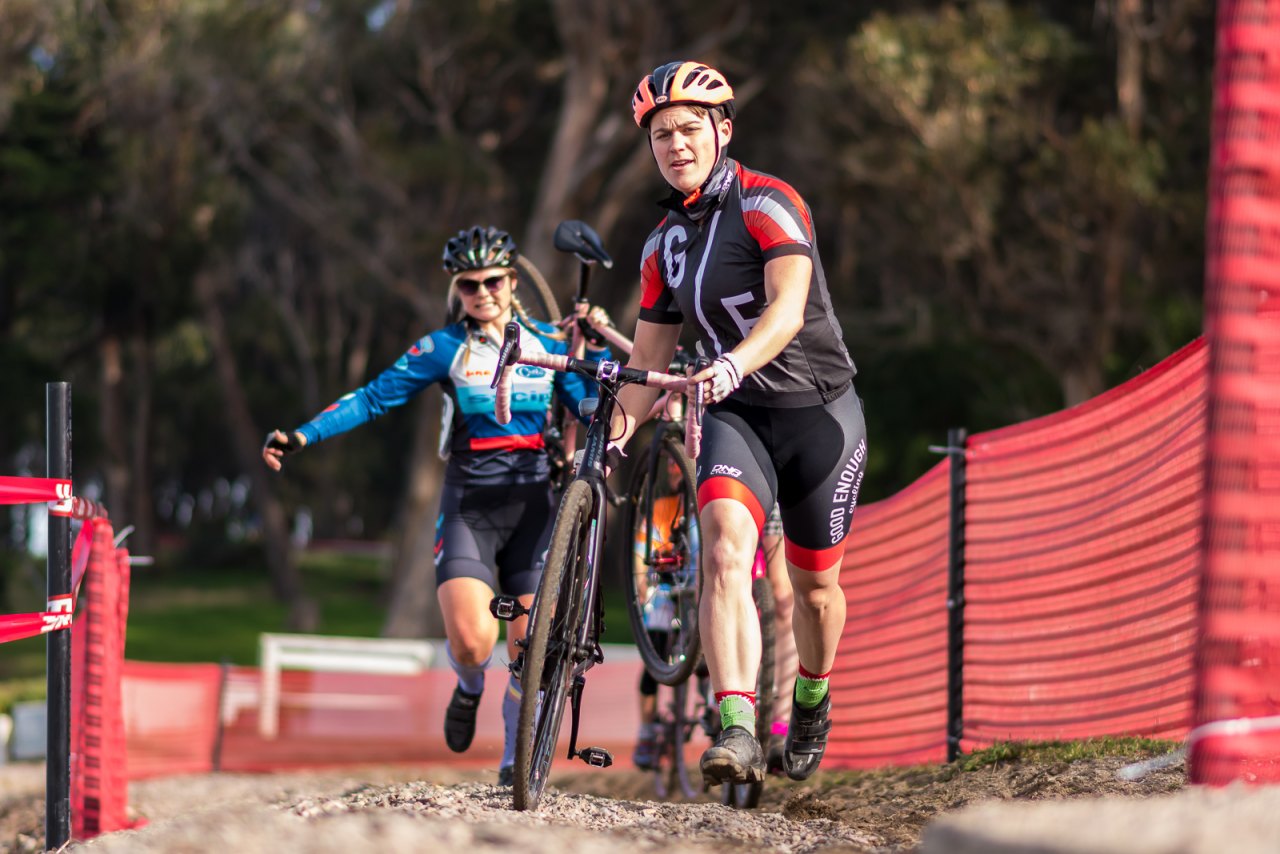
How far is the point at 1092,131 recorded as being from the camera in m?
22.0

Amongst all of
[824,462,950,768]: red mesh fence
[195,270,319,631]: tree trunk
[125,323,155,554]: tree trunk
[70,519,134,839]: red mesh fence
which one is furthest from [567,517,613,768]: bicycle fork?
[125,323,155,554]: tree trunk

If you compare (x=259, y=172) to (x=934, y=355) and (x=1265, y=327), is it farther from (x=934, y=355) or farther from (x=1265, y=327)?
(x=1265, y=327)

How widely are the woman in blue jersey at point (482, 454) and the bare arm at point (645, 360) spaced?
1.43 metres

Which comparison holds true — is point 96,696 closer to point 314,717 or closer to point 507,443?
point 507,443

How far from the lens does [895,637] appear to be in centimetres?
910

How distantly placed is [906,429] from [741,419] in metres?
22.5

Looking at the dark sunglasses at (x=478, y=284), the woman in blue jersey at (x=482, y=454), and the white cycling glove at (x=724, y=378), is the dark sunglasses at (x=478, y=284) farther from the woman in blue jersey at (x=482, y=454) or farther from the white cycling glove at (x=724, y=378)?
the white cycling glove at (x=724, y=378)

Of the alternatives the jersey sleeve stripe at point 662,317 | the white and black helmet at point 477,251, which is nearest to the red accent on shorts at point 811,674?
the jersey sleeve stripe at point 662,317

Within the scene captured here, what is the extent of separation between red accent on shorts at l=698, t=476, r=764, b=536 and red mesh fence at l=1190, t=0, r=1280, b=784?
68.0 inches

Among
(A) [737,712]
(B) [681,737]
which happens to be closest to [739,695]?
(A) [737,712]

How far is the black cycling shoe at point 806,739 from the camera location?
591cm

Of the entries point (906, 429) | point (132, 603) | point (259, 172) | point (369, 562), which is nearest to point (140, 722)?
point (906, 429)

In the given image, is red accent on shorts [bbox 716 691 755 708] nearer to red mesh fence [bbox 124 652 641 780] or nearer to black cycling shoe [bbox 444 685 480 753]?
black cycling shoe [bbox 444 685 480 753]

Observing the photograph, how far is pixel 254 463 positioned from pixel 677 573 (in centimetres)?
3287
